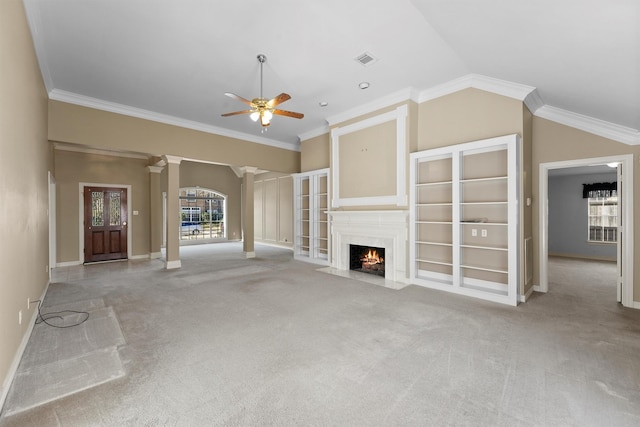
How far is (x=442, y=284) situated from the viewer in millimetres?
4707

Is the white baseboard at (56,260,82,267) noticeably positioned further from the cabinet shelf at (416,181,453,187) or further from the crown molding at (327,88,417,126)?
the cabinet shelf at (416,181,453,187)

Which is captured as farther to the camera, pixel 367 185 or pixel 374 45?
→ pixel 367 185

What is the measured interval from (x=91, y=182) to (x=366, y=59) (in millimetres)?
7556

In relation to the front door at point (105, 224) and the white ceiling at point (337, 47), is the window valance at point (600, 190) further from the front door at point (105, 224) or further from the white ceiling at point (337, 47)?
the front door at point (105, 224)

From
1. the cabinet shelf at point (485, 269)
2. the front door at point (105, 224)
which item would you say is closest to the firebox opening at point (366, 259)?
the cabinet shelf at point (485, 269)

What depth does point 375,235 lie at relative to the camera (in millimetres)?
5547

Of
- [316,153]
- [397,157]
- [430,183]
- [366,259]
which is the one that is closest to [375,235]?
[366,259]

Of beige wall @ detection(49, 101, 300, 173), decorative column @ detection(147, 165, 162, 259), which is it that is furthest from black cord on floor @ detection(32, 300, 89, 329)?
decorative column @ detection(147, 165, 162, 259)

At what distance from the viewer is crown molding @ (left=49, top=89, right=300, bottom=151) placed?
5012 mm

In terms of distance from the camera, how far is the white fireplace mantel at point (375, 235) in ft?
16.9

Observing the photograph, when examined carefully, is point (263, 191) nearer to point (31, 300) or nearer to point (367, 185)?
point (367, 185)

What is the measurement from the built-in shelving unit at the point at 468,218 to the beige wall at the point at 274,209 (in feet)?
18.5

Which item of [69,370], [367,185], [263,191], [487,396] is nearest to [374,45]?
[367,185]

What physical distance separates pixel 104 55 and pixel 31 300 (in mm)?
3277
